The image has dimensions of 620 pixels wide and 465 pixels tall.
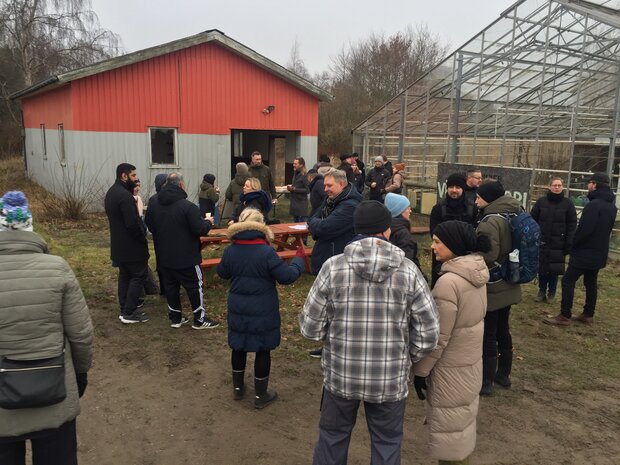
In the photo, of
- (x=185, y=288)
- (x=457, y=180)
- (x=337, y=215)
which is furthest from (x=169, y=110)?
(x=337, y=215)

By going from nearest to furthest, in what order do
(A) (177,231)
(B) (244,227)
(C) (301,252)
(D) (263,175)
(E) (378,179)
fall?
(B) (244,227)
(A) (177,231)
(C) (301,252)
(D) (263,175)
(E) (378,179)

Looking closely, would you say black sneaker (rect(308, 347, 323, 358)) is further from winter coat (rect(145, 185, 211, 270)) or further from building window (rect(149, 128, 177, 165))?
building window (rect(149, 128, 177, 165))

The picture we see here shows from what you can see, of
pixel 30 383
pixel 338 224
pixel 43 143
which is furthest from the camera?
pixel 43 143

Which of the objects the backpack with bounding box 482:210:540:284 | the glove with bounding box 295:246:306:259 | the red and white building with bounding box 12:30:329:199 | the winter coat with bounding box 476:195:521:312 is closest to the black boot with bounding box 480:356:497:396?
the winter coat with bounding box 476:195:521:312

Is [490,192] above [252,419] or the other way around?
above

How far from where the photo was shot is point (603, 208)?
5.66 meters

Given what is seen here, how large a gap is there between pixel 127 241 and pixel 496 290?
378 cm

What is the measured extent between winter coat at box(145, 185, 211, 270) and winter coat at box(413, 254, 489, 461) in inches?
119

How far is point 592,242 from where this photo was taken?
18.7 ft

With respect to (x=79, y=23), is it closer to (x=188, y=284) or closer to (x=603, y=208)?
(x=188, y=284)

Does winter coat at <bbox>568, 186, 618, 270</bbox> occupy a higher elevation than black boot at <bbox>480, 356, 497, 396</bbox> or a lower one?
higher

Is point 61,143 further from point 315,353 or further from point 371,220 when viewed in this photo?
point 371,220

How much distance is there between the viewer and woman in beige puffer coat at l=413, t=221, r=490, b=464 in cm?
266

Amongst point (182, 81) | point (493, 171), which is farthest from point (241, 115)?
point (493, 171)
